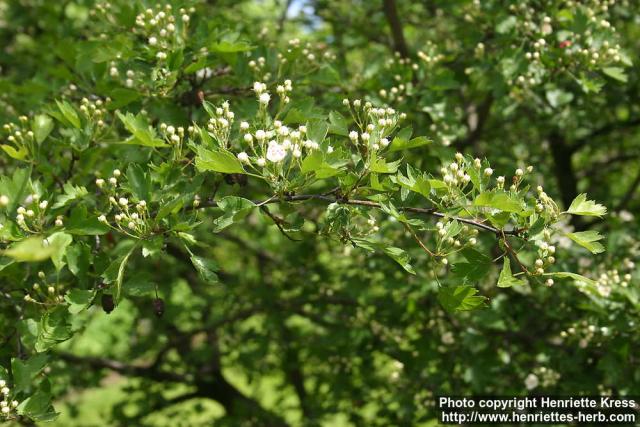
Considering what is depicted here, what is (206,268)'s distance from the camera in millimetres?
2559

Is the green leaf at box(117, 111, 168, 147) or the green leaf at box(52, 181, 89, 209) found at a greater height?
the green leaf at box(117, 111, 168, 147)

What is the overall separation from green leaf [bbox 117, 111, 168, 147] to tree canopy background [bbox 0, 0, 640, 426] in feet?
0.05

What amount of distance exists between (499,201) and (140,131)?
1440 millimetres

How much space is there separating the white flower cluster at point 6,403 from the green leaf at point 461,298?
1.69 metres

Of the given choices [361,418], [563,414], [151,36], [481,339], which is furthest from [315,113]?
[361,418]

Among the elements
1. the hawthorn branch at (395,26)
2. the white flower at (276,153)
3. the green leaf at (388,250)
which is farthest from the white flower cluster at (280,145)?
the hawthorn branch at (395,26)

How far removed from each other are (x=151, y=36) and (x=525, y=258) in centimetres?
257

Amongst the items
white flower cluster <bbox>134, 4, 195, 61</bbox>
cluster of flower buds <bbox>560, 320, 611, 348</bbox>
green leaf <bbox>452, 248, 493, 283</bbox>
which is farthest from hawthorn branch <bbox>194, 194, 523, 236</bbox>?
cluster of flower buds <bbox>560, 320, 611, 348</bbox>

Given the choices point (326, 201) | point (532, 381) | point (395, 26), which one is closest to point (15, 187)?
point (326, 201)

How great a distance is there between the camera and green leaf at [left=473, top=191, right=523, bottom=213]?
223cm

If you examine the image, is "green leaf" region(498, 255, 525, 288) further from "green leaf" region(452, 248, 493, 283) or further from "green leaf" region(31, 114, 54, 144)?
"green leaf" region(31, 114, 54, 144)

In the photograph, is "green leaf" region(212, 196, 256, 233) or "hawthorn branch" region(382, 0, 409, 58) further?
"hawthorn branch" region(382, 0, 409, 58)

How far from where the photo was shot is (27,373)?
259 centimetres

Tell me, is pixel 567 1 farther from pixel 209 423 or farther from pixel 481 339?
pixel 209 423
